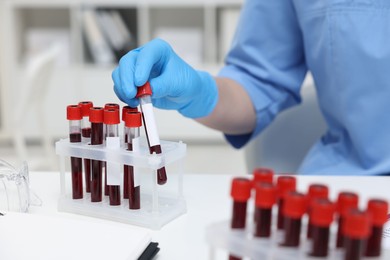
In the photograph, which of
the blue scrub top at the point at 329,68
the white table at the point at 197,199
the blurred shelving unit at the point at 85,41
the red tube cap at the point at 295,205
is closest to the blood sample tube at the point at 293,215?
the red tube cap at the point at 295,205

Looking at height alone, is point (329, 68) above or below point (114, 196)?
above

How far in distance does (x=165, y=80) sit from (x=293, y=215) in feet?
1.35

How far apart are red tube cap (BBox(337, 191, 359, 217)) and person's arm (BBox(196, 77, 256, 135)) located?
0.61 metres

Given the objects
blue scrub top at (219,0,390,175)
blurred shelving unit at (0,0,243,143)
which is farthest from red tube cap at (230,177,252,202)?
blurred shelving unit at (0,0,243,143)

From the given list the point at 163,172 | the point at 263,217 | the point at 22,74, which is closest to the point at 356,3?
the point at 163,172

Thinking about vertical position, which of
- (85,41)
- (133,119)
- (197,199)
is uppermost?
(85,41)

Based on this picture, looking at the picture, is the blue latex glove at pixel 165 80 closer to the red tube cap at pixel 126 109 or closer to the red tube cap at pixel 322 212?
the red tube cap at pixel 126 109

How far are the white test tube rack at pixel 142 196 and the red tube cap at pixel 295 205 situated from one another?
25 centimetres

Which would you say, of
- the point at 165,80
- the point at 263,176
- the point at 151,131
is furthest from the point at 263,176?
the point at 165,80

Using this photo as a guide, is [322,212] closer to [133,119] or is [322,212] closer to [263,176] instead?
[263,176]

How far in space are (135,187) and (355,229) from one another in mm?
339

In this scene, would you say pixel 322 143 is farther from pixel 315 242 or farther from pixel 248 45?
pixel 315 242

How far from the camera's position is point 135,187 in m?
0.65

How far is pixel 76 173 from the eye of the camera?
0.68m
